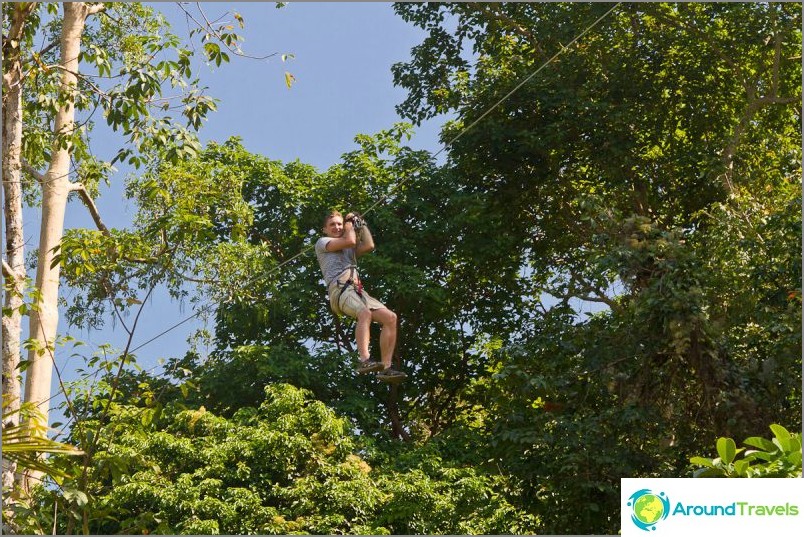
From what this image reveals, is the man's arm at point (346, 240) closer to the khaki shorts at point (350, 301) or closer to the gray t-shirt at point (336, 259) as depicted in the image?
the gray t-shirt at point (336, 259)

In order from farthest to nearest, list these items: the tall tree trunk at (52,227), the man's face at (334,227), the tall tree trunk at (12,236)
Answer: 1. the tall tree trunk at (52,227)
2. the tall tree trunk at (12,236)
3. the man's face at (334,227)

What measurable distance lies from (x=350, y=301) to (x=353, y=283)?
0.10m

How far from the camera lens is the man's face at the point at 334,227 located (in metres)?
6.12

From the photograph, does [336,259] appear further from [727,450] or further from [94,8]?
[94,8]

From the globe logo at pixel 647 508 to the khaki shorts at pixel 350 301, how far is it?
1.97m

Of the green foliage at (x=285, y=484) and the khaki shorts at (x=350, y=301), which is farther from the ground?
the khaki shorts at (x=350, y=301)

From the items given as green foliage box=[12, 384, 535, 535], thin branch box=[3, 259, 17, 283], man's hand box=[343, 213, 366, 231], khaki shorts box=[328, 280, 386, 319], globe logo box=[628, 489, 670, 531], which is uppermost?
man's hand box=[343, 213, 366, 231]

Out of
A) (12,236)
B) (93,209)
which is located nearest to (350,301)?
(12,236)

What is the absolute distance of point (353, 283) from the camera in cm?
621

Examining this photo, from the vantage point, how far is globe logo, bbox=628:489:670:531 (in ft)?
14.8

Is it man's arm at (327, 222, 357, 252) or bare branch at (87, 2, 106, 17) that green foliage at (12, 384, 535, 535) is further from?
man's arm at (327, 222, 357, 252)

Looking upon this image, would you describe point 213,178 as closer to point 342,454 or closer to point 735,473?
point 342,454

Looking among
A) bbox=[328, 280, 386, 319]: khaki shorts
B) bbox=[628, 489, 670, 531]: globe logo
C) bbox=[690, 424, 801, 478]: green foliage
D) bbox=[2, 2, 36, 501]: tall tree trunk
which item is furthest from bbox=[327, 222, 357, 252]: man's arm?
bbox=[690, 424, 801, 478]: green foliage

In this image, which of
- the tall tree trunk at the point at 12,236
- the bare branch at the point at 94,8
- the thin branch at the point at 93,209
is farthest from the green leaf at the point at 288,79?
the thin branch at the point at 93,209
